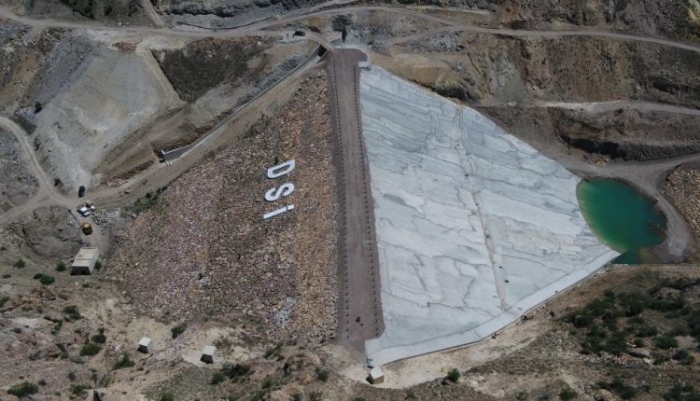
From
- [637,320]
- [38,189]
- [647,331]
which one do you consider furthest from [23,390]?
[637,320]

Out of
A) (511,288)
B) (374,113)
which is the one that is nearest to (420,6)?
(374,113)

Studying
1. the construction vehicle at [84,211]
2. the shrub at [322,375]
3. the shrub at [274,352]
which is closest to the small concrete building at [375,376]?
the shrub at [322,375]

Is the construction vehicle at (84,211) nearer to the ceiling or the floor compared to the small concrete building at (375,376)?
nearer to the ceiling

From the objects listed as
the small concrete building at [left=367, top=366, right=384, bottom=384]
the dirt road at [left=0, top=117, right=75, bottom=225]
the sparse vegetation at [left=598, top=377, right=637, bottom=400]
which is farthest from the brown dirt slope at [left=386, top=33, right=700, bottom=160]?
the sparse vegetation at [left=598, top=377, right=637, bottom=400]

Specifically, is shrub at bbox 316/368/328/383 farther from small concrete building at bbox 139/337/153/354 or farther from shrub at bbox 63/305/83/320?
shrub at bbox 63/305/83/320

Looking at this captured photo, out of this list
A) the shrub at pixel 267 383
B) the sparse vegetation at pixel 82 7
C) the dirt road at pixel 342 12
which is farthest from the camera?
the sparse vegetation at pixel 82 7

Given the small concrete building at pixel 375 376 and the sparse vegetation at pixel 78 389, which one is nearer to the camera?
the sparse vegetation at pixel 78 389

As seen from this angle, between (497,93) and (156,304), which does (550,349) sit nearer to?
(156,304)

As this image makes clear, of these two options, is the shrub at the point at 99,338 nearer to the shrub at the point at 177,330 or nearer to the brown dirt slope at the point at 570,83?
the shrub at the point at 177,330
